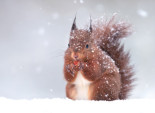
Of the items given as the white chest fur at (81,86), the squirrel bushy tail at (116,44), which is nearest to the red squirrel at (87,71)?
the white chest fur at (81,86)

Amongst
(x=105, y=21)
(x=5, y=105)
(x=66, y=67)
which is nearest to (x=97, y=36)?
(x=105, y=21)

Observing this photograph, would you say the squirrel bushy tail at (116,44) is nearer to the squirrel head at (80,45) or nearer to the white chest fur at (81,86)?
the squirrel head at (80,45)

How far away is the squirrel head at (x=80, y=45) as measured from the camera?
1.61 metres

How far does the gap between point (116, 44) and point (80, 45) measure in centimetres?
53

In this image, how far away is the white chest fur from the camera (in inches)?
65.3

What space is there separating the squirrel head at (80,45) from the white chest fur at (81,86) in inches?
4.4

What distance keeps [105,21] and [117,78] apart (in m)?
0.52

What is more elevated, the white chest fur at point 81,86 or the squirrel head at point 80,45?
the squirrel head at point 80,45

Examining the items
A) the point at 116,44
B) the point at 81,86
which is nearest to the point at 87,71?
the point at 81,86

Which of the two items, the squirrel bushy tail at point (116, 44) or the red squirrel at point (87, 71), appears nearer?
the red squirrel at point (87, 71)

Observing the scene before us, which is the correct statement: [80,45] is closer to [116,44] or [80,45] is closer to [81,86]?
[81,86]

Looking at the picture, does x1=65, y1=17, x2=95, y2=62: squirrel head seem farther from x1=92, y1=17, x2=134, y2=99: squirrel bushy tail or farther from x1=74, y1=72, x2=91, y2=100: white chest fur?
x1=92, y1=17, x2=134, y2=99: squirrel bushy tail

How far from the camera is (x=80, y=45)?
1.66 meters

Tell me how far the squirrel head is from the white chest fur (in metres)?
0.11
